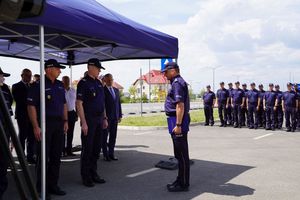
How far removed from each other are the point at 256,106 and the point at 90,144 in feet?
36.1

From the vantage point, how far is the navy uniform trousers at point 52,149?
522cm

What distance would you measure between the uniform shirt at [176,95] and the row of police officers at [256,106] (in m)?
9.78

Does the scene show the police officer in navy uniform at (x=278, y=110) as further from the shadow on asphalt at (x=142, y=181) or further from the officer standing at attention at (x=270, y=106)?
the shadow on asphalt at (x=142, y=181)

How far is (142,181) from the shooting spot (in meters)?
6.29

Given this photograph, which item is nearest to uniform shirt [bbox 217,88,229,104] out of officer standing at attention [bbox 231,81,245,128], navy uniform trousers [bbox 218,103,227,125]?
navy uniform trousers [bbox 218,103,227,125]

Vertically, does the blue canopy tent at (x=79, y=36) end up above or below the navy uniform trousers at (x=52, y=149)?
above

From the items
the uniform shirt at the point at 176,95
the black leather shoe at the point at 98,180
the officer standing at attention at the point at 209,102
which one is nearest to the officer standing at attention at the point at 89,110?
the black leather shoe at the point at 98,180

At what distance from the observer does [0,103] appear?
199cm

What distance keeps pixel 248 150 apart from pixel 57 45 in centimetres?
572

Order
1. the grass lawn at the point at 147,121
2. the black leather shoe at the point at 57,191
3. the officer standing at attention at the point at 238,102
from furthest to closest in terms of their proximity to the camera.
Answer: the grass lawn at the point at 147,121
the officer standing at attention at the point at 238,102
the black leather shoe at the point at 57,191

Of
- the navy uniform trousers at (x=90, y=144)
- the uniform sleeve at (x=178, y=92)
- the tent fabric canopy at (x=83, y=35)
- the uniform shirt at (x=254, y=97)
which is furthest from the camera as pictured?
the uniform shirt at (x=254, y=97)

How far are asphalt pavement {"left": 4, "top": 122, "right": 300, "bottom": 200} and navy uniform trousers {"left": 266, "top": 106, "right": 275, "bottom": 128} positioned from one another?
3646mm

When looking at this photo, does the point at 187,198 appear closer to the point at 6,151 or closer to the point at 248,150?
the point at 6,151

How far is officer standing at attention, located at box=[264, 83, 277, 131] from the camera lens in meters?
14.8
